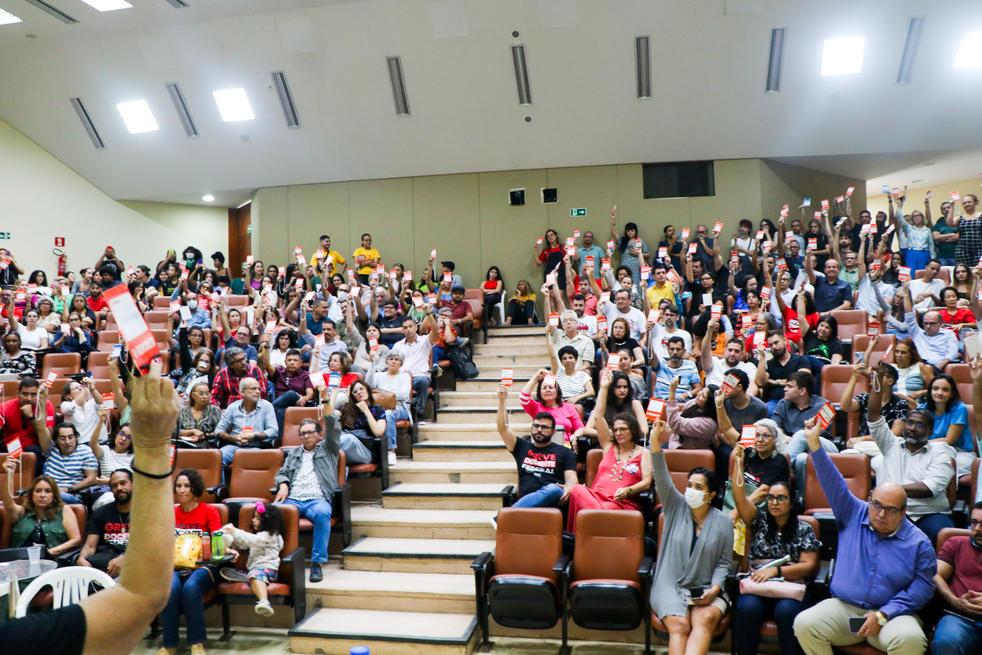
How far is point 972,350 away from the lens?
15.0ft

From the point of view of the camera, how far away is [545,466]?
A: 18.1ft

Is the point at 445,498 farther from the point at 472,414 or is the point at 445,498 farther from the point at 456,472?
the point at 472,414

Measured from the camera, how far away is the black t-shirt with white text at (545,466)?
5504mm

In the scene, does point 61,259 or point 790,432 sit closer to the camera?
point 790,432

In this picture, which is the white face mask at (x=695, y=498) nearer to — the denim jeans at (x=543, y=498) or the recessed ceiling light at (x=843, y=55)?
the denim jeans at (x=543, y=498)

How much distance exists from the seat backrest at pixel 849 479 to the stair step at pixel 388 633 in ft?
7.62

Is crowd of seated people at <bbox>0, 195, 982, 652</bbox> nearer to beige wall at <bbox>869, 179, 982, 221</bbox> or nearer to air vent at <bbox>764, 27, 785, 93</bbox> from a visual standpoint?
air vent at <bbox>764, 27, 785, 93</bbox>

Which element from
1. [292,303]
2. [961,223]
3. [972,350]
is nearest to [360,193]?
[292,303]

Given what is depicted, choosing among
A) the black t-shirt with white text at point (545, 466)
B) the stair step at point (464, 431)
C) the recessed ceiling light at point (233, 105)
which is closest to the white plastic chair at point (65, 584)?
the black t-shirt with white text at point (545, 466)

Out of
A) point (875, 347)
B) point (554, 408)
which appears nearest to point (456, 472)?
point (554, 408)

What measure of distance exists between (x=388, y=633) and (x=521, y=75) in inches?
312

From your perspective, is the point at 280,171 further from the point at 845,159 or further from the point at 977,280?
the point at 977,280

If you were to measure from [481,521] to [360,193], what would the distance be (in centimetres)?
807

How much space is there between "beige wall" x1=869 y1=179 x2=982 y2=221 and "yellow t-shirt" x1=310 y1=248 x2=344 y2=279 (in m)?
10.4
